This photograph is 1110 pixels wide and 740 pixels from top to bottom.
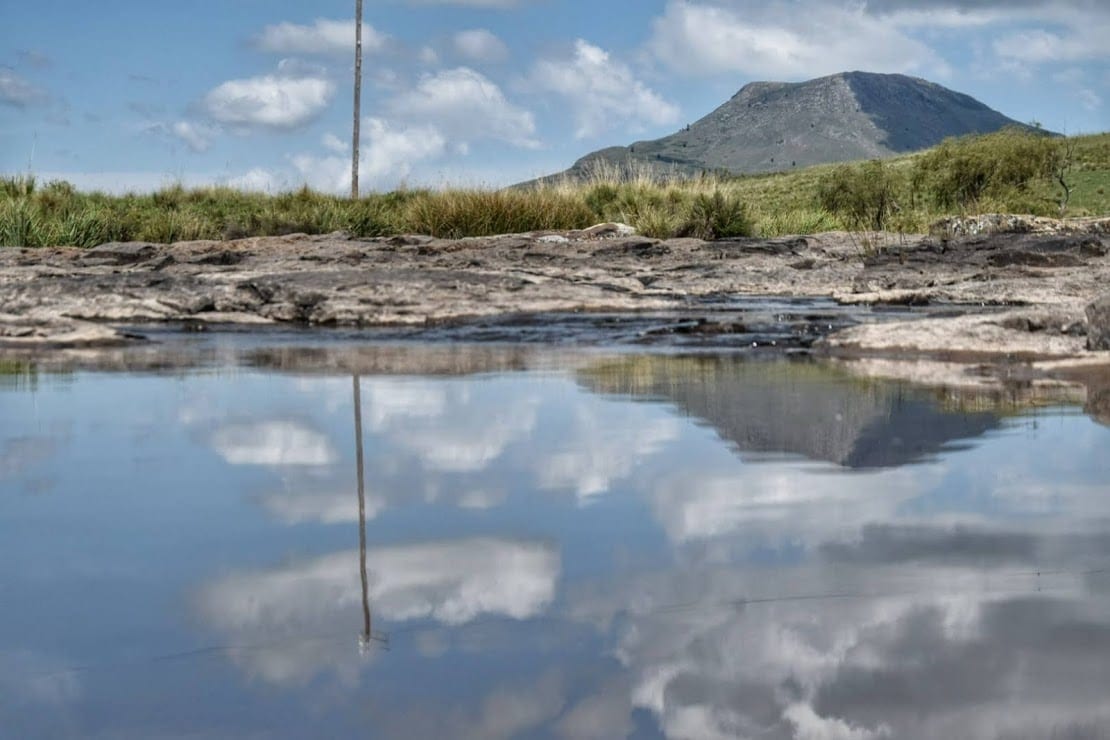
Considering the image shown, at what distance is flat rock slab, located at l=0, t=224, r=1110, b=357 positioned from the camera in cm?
814

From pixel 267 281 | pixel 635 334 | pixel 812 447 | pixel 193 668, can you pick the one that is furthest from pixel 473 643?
pixel 267 281

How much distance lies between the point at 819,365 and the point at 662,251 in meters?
7.80

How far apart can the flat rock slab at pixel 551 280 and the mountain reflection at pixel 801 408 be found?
1.21 meters

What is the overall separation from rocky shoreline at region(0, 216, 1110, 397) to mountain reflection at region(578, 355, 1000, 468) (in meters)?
0.65

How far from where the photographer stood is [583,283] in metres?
11.8

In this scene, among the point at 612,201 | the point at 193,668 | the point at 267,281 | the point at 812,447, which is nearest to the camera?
the point at 193,668

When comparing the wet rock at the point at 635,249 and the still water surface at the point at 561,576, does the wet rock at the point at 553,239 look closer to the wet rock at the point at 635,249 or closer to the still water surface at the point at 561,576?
the wet rock at the point at 635,249

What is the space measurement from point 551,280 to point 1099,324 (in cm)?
587

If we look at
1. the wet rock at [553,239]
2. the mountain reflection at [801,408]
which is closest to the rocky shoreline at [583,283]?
the wet rock at [553,239]

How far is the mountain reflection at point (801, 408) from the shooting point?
4086mm

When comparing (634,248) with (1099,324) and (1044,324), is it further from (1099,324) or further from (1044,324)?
(1099,324)

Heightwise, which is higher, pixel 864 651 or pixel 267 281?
pixel 267 281

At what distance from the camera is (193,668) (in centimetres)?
208

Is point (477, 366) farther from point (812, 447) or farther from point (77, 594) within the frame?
point (77, 594)
